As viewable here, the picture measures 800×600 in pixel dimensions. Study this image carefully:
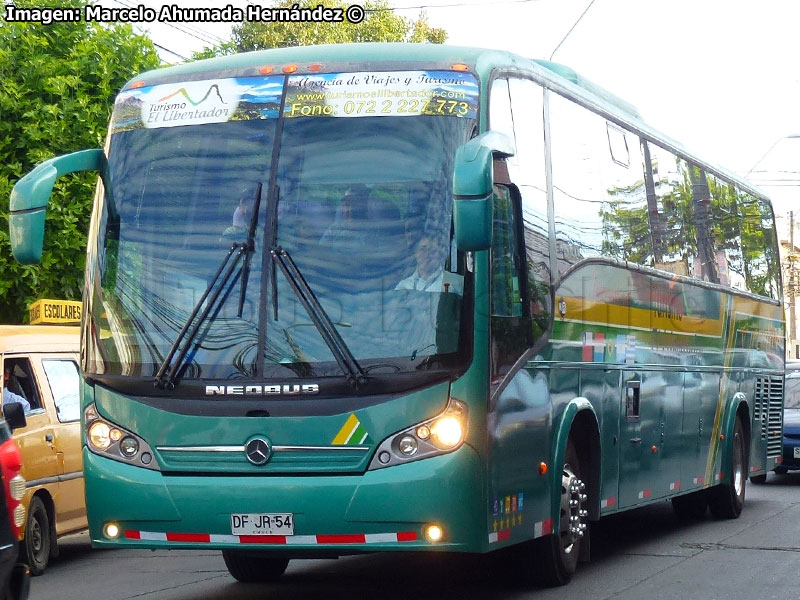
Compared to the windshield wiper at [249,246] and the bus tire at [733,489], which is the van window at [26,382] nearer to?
the windshield wiper at [249,246]

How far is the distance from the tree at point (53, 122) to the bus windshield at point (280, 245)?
12.5m

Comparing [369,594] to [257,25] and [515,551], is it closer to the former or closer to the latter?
[515,551]

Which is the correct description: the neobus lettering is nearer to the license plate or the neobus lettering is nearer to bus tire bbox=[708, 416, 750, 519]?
the license plate

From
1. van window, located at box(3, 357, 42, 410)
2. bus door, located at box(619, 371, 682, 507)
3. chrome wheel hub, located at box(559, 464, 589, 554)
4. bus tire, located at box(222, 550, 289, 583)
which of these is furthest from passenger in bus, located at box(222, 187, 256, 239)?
van window, located at box(3, 357, 42, 410)

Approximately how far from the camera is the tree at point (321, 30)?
3778 cm

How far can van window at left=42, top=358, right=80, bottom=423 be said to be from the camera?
42.1 ft

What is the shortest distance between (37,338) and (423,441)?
584 centimetres

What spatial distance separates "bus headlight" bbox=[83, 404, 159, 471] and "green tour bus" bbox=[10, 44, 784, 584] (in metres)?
0.01

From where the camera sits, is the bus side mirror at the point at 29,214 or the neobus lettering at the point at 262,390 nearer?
the neobus lettering at the point at 262,390

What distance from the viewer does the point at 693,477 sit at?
551 inches

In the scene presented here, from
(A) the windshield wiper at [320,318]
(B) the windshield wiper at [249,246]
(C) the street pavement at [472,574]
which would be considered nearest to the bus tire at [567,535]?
(C) the street pavement at [472,574]

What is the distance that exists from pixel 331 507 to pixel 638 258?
5012 mm

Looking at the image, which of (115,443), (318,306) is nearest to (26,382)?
(115,443)

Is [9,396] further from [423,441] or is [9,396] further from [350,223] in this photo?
[423,441]
